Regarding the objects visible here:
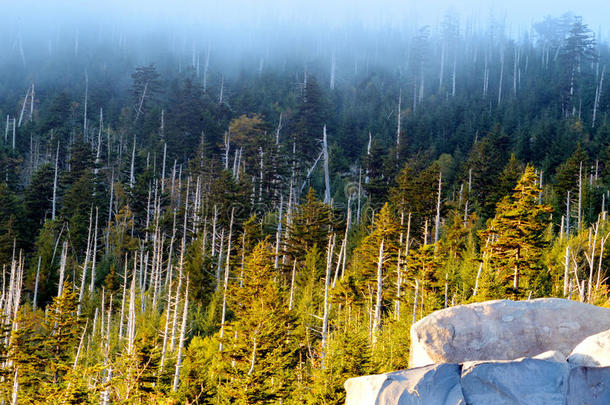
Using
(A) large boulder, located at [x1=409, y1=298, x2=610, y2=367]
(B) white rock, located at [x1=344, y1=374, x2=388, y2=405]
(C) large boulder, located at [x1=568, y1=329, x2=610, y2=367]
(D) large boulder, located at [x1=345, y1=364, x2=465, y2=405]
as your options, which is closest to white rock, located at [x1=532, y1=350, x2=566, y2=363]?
(C) large boulder, located at [x1=568, y1=329, x2=610, y2=367]

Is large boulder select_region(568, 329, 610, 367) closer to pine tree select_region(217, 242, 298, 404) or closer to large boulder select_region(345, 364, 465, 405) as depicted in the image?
large boulder select_region(345, 364, 465, 405)

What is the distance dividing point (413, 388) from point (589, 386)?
405 centimetres

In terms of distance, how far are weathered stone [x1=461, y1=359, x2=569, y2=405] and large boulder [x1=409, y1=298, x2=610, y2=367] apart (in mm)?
2836

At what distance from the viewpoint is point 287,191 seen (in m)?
61.8

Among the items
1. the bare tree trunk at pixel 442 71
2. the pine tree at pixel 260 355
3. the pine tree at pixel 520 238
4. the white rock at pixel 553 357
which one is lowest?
the pine tree at pixel 260 355

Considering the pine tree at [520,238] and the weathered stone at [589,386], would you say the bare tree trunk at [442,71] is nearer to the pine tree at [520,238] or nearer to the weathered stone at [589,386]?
the pine tree at [520,238]

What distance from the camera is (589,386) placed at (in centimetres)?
1221

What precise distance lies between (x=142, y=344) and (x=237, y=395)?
505 cm

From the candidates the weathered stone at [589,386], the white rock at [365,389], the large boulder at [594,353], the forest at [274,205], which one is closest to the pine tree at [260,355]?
the forest at [274,205]

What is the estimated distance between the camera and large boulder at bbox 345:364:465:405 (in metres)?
11.9

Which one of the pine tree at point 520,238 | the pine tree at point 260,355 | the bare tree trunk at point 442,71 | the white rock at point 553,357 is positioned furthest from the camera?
the bare tree trunk at point 442,71

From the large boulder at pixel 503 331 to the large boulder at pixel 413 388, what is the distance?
2.78m

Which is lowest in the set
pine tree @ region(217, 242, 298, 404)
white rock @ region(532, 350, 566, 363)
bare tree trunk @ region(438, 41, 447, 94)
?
pine tree @ region(217, 242, 298, 404)

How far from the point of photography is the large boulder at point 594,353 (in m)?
12.5
